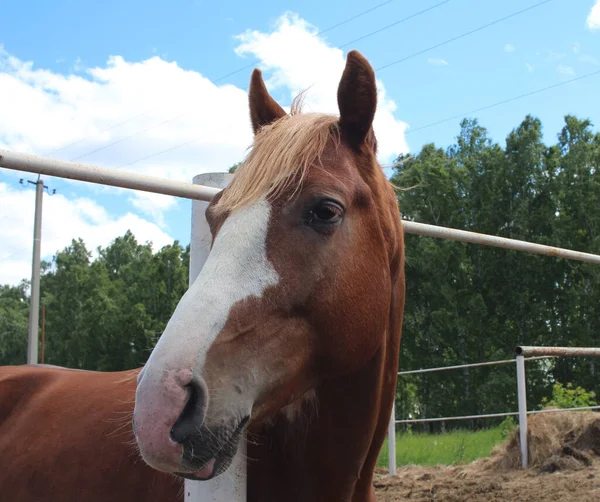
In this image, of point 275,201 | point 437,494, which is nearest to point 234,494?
point 275,201

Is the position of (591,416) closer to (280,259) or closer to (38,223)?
(280,259)

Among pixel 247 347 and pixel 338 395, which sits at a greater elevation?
pixel 247 347

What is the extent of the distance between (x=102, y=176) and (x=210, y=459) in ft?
3.33

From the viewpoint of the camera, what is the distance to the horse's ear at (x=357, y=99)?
198cm

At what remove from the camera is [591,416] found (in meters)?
6.50

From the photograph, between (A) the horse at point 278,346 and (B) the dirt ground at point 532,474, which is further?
A: (B) the dirt ground at point 532,474

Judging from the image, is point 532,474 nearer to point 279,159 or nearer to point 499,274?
point 279,159

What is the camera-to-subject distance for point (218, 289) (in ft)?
5.08

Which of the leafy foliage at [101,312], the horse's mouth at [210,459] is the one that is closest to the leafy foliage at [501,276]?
the leafy foliage at [101,312]

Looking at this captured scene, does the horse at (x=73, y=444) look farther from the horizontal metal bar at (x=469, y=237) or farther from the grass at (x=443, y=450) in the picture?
the grass at (x=443, y=450)

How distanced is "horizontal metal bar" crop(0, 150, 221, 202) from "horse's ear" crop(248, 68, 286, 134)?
1.29 ft

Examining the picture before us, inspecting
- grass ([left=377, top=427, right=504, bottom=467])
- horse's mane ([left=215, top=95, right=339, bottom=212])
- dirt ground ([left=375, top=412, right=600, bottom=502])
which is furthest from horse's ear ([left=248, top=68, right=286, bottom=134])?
grass ([left=377, top=427, right=504, bottom=467])

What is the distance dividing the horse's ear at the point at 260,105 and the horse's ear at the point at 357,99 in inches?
14.6

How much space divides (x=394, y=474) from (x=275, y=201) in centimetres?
603
